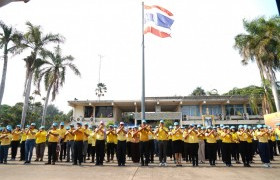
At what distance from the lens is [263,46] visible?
19000mm

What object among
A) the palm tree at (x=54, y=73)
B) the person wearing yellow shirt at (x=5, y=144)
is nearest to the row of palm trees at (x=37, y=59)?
the palm tree at (x=54, y=73)

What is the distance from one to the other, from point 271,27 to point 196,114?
51.7 ft

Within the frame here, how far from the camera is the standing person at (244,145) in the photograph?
9.82 metres

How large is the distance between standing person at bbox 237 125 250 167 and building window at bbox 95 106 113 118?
23372 millimetres

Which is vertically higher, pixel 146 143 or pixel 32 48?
pixel 32 48

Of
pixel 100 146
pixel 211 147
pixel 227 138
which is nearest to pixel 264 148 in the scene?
pixel 227 138

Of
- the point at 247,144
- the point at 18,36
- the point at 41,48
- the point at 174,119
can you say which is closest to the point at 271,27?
the point at 247,144

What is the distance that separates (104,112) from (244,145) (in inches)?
973

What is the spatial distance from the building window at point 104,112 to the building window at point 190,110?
10651 millimetres

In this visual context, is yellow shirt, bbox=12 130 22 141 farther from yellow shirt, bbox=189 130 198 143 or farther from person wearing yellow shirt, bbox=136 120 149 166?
yellow shirt, bbox=189 130 198 143

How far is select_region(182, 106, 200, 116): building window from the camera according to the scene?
32.1 meters

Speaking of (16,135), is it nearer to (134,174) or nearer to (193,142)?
(134,174)

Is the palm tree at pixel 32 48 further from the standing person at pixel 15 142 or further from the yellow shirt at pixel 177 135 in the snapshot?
the yellow shirt at pixel 177 135

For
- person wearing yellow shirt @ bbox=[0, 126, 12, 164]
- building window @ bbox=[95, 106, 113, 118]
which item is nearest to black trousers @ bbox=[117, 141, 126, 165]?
person wearing yellow shirt @ bbox=[0, 126, 12, 164]
